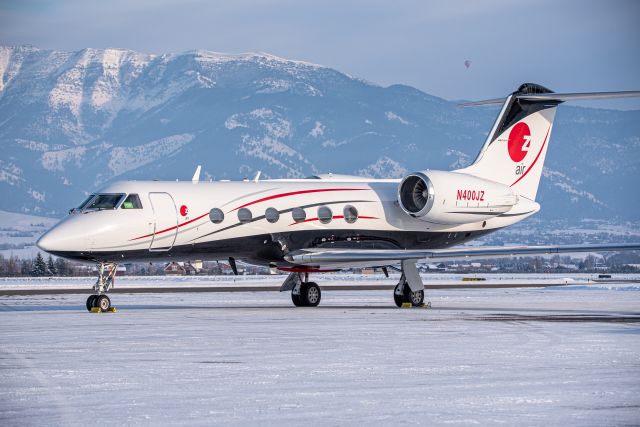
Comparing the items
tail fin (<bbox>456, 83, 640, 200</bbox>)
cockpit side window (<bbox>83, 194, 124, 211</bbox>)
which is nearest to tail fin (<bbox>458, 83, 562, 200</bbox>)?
tail fin (<bbox>456, 83, 640, 200</bbox>)

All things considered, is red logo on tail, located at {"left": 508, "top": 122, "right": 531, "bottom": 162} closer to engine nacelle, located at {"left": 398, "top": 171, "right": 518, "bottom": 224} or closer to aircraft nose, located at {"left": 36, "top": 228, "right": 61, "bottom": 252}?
engine nacelle, located at {"left": 398, "top": 171, "right": 518, "bottom": 224}

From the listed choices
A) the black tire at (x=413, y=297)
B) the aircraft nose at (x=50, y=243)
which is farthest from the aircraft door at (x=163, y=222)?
the black tire at (x=413, y=297)

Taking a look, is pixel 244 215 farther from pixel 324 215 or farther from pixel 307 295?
pixel 307 295

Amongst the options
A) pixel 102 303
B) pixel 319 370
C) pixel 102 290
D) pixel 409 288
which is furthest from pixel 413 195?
pixel 319 370

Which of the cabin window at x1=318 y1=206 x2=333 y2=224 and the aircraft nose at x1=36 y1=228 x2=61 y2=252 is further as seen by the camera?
the cabin window at x1=318 y1=206 x2=333 y2=224

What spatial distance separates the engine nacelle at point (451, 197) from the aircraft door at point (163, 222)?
6.62 meters

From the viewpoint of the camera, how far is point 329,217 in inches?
1255

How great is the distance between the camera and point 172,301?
37.5 m

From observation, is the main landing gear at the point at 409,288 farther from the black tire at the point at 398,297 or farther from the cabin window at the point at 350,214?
the cabin window at the point at 350,214

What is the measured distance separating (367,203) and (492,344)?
14.2m

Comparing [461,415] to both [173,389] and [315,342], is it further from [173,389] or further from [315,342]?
[315,342]

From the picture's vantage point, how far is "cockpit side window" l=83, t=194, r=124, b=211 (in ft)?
93.7

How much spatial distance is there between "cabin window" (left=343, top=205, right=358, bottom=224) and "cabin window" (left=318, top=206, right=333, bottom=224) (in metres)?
0.49

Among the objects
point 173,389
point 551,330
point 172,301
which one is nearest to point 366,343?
point 551,330
